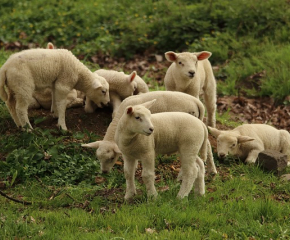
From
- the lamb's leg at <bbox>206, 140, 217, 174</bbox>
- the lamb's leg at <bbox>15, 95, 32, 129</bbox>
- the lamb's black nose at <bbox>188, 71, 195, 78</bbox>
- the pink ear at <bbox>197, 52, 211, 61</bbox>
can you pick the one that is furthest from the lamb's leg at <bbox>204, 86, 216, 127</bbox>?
the lamb's leg at <bbox>15, 95, 32, 129</bbox>

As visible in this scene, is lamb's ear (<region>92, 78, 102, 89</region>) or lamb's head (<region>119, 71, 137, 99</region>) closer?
lamb's ear (<region>92, 78, 102, 89</region>)

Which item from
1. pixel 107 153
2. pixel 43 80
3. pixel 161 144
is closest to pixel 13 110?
pixel 43 80

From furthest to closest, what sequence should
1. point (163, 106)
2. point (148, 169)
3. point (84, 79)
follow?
1. point (84, 79)
2. point (163, 106)
3. point (148, 169)

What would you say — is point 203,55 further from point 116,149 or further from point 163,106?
point 116,149

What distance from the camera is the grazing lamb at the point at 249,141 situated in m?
8.47

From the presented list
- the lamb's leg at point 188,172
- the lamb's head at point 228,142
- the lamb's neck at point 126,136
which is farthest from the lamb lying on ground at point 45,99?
the lamb's leg at point 188,172

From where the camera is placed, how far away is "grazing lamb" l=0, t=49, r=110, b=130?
7.98 m

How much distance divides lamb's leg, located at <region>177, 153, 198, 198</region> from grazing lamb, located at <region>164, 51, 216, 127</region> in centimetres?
196

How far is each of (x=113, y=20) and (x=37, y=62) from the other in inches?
338

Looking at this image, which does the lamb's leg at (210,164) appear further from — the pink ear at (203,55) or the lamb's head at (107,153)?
the pink ear at (203,55)

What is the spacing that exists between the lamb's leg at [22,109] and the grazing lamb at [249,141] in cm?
280

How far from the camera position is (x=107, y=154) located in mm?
7152

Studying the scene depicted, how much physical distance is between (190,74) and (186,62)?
0.81 ft

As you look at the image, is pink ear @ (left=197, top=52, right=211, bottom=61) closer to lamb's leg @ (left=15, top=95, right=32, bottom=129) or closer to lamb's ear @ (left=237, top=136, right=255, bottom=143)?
lamb's ear @ (left=237, top=136, right=255, bottom=143)
